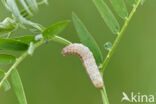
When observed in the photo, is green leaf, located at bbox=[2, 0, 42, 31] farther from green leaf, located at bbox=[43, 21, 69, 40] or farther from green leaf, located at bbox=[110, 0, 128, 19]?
green leaf, located at bbox=[110, 0, 128, 19]

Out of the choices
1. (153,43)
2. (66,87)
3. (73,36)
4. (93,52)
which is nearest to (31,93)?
(66,87)

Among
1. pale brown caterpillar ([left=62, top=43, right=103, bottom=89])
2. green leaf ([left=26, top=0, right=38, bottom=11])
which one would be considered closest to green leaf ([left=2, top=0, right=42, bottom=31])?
green leaf ([left=26, top=0, right=38, bottom=11])

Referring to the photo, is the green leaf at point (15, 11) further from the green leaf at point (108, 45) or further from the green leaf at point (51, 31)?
the green leaf at point (108, 45)

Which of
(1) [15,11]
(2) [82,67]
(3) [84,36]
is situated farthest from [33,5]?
(2) [82,67]

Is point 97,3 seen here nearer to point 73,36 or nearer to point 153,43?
point 73,36

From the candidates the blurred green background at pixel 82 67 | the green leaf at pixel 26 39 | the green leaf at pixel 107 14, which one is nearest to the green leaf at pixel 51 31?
the green leaf at pixel 26 39
